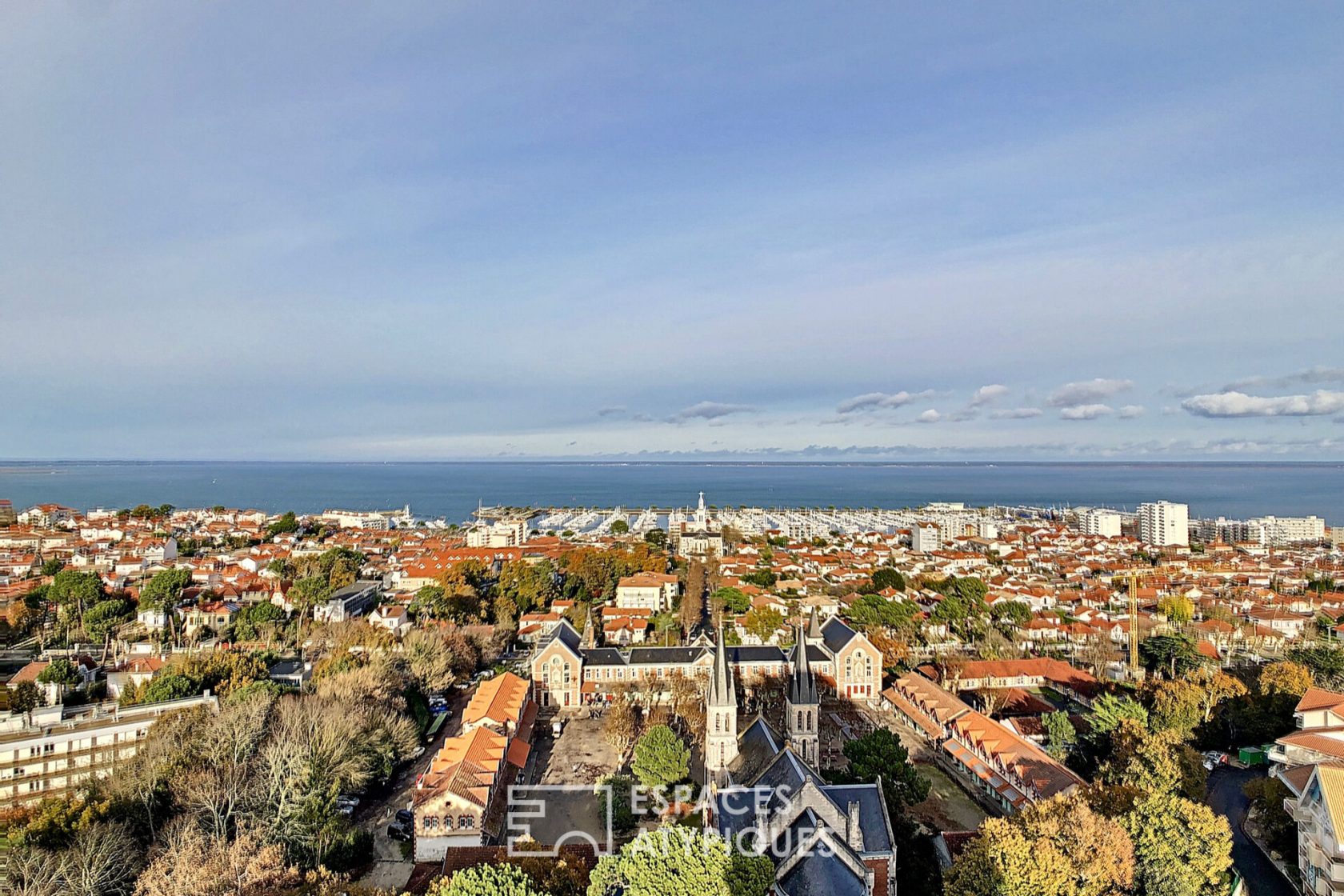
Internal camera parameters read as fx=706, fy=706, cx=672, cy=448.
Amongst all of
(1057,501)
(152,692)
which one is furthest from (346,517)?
(1057,501)

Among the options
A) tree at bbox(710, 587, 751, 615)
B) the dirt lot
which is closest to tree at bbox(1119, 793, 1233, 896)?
the dirt lot

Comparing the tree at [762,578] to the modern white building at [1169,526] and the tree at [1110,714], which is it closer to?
the tree at [1110,714]

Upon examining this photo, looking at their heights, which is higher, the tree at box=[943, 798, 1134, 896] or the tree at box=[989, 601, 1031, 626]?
the tree at box=[943, 798, 1134, 896]

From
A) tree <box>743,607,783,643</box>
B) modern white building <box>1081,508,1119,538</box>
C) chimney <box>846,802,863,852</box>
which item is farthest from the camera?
modern white building <box>1081,508,1119,538</box>

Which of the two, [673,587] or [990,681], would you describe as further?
[673,587]

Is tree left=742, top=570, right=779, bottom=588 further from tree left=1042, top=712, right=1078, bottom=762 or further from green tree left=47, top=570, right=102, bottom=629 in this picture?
green tree left=47, top=570, right=102, bottom=629

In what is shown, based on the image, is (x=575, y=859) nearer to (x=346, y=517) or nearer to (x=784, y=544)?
(x=784, y=544)

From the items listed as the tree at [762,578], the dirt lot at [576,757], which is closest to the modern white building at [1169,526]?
the tree at [762,578]

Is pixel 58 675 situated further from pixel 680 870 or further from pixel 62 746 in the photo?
pixel 680 870
